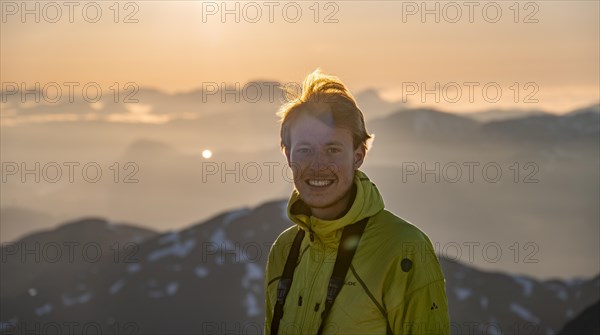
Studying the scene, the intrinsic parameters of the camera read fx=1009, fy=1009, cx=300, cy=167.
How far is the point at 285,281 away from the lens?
6613 mm

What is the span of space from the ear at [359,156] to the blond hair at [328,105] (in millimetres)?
25

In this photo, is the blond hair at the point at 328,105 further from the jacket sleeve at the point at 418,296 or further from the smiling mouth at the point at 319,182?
the jacket sleeve at the point at 418,296

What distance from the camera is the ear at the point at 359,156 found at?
20.8 ft

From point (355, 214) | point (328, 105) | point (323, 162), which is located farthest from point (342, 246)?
point (328, 105)

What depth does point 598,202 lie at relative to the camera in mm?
186875

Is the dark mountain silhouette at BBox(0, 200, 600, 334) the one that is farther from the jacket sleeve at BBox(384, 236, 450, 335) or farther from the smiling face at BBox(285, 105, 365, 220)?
the jacket sleeve at BBox(384, 236, 450, 335)

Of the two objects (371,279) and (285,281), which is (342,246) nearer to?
(371,279)

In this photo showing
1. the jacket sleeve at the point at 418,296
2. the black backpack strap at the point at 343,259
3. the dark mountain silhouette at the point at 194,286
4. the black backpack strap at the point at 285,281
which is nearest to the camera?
the jacket sleeve at the point at 418,296

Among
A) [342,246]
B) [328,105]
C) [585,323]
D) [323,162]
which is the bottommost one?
[585,323]

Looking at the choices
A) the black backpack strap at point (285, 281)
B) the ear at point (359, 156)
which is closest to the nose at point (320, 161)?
the ear at point (359, 156)

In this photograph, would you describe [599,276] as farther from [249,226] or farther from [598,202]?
[249,226]

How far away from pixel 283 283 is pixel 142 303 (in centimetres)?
15027

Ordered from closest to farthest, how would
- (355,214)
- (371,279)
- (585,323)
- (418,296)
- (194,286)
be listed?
1. (418,296)
2. (371,279)
3. (355,214)
4. (585,323)
5. (194,286)

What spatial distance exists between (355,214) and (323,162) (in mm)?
378
